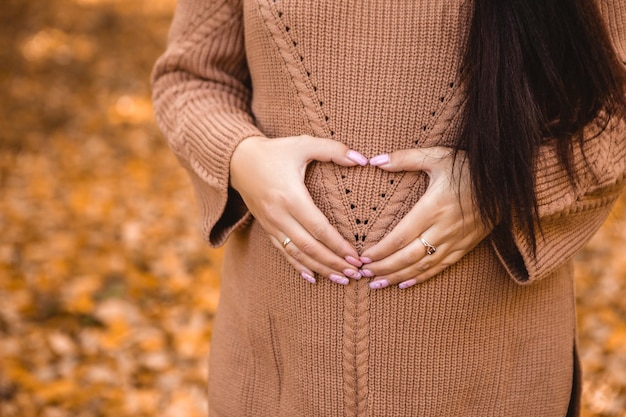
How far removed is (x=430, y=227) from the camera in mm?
1114

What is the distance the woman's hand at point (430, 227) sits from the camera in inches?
43.5

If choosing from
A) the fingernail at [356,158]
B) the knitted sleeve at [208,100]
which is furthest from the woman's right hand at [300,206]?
the knitted sleeve at [208,100]

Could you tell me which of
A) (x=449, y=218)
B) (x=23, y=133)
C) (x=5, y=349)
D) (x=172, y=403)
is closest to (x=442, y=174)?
(x=449, y=218)

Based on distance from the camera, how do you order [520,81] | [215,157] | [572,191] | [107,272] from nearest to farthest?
[520,81] → [572,191] → [215,157] → [107,272]

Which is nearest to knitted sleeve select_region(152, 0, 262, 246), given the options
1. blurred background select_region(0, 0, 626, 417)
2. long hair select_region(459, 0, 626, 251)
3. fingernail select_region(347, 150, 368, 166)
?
fingernail select_region(347, 150, 368, 166)

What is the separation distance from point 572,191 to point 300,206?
1.66 feet

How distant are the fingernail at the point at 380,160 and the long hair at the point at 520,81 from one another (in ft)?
0.48

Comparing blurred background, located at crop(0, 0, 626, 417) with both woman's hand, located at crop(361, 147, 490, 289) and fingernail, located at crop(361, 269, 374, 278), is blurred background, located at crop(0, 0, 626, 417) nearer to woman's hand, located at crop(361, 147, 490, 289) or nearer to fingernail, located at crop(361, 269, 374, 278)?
woman's hand, located at crop(361, 147, 490, 289)

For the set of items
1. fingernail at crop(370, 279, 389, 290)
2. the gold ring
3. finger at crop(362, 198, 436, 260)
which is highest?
finger at crop(362, 198, 436, 260)

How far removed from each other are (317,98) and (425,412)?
2.07ft

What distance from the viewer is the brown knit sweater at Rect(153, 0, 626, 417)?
44.8 inches

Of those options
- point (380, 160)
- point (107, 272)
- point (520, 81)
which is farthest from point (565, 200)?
point (107, 272)

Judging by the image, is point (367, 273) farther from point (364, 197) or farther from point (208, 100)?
point (208, 100)

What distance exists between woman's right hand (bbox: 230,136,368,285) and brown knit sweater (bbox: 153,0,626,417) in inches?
1.4
